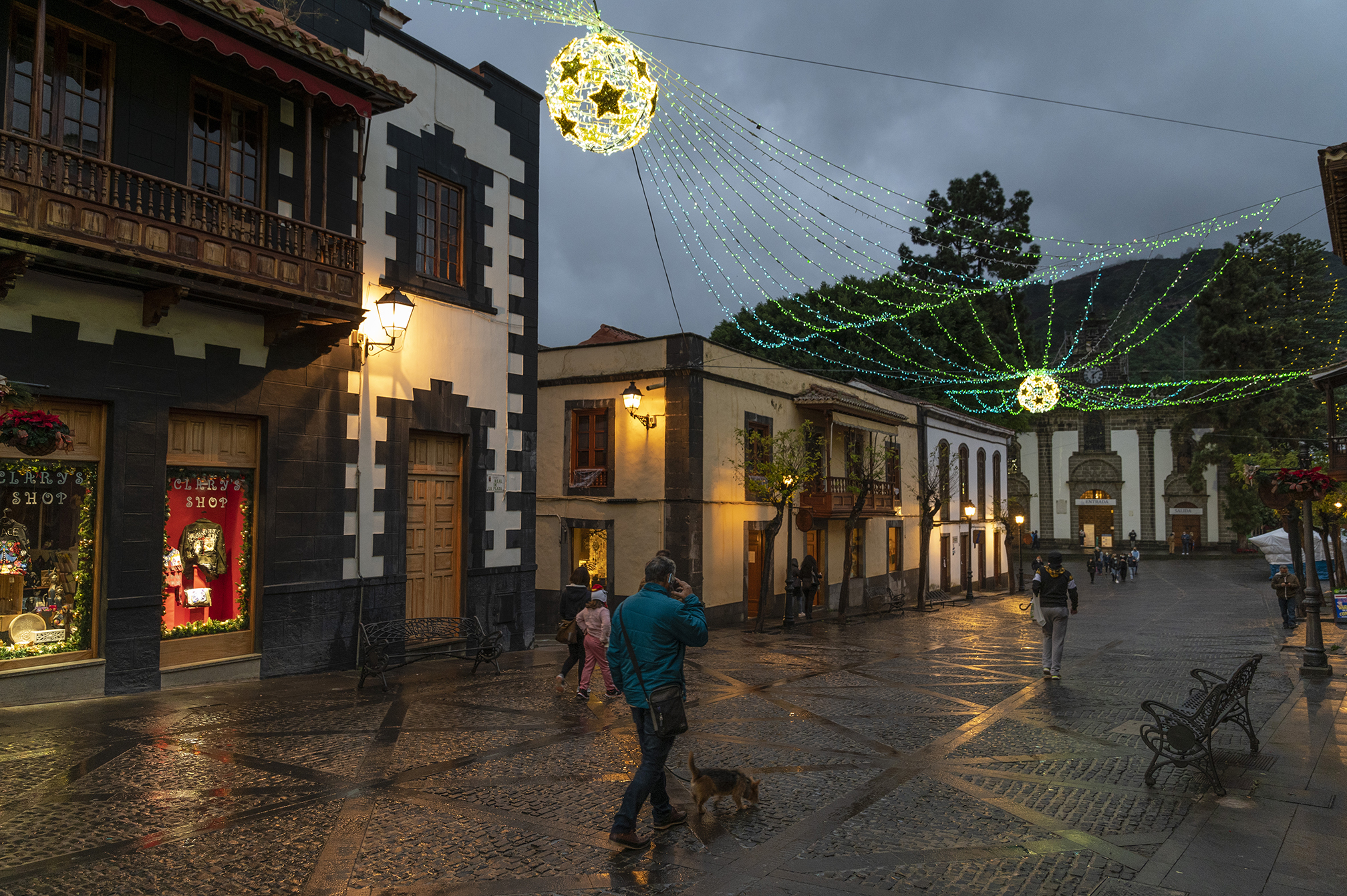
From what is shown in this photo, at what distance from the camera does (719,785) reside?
615cm

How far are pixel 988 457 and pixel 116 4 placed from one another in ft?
125

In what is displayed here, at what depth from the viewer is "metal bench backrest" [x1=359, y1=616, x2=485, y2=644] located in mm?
11352

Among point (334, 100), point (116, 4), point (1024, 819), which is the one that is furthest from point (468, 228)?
point (1024, 819)

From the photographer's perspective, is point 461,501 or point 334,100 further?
point 461,501

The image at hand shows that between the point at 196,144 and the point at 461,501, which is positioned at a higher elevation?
the point at 196,144

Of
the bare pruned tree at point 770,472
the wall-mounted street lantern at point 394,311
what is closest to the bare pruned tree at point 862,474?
the bare pruned tree at point 770,472

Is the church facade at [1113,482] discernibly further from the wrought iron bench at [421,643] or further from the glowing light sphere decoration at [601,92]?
the glowing light sphere decoration at [601,92]

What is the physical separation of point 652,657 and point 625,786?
170cm

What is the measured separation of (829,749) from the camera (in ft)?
26.9

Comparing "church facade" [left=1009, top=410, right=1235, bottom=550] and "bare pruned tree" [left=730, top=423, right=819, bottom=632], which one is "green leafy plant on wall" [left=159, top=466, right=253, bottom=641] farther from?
"church facade" [left=1009, top=410, right=1235, bottom=550]

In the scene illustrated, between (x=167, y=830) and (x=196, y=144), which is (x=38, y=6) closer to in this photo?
(x=196, y=144)

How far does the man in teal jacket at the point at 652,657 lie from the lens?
559 cm

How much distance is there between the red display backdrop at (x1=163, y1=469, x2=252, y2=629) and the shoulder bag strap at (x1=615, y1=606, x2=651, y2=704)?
7.09m

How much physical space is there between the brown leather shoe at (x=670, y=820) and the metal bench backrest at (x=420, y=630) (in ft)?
20.1
